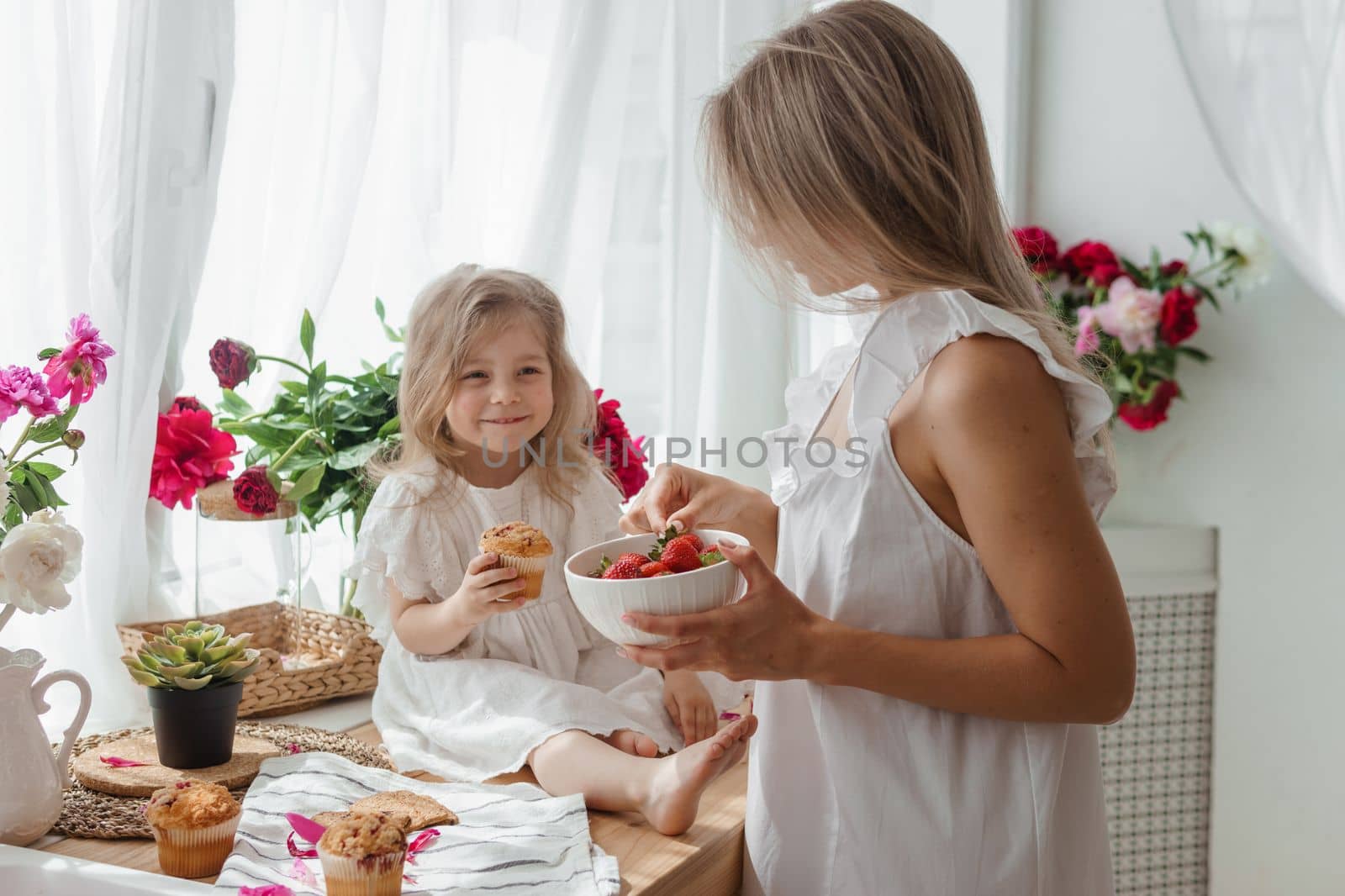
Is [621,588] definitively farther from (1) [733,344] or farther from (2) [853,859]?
(1) [733,344]

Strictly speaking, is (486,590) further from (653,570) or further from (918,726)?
(918,726)

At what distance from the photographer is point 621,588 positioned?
1.07 m

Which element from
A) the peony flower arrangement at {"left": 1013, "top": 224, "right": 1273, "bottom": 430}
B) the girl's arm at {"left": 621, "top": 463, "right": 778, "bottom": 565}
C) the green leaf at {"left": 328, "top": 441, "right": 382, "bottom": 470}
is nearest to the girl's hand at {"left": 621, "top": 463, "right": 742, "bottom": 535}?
the girl's arm at {"left": 621, "top": 463, "right": 778, "bottom": 565}

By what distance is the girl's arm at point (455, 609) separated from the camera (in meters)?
1.50

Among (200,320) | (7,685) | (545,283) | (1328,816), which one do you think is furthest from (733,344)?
(1328,816)

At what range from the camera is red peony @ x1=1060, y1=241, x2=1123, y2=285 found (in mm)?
2721

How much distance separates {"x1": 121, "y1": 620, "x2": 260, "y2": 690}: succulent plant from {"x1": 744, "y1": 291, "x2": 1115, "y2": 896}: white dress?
2.35 ft

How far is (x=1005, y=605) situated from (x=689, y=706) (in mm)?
633

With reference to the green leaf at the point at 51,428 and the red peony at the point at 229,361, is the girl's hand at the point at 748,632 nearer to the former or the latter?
the green leaf at the point at 51,428

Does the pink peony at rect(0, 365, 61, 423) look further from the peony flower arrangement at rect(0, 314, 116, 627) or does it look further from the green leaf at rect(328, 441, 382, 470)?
the green leaf at rect(328, 441, 382, 470)

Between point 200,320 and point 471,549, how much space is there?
21.3 inches

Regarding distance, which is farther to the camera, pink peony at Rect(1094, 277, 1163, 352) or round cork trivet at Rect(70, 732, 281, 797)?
pink peony at Rect(1094, 277, 1163, 352)

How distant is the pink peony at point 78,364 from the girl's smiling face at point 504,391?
53 centimetres

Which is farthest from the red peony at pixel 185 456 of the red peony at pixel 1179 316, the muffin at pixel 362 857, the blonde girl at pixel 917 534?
the red peony at pixel 1179 316
